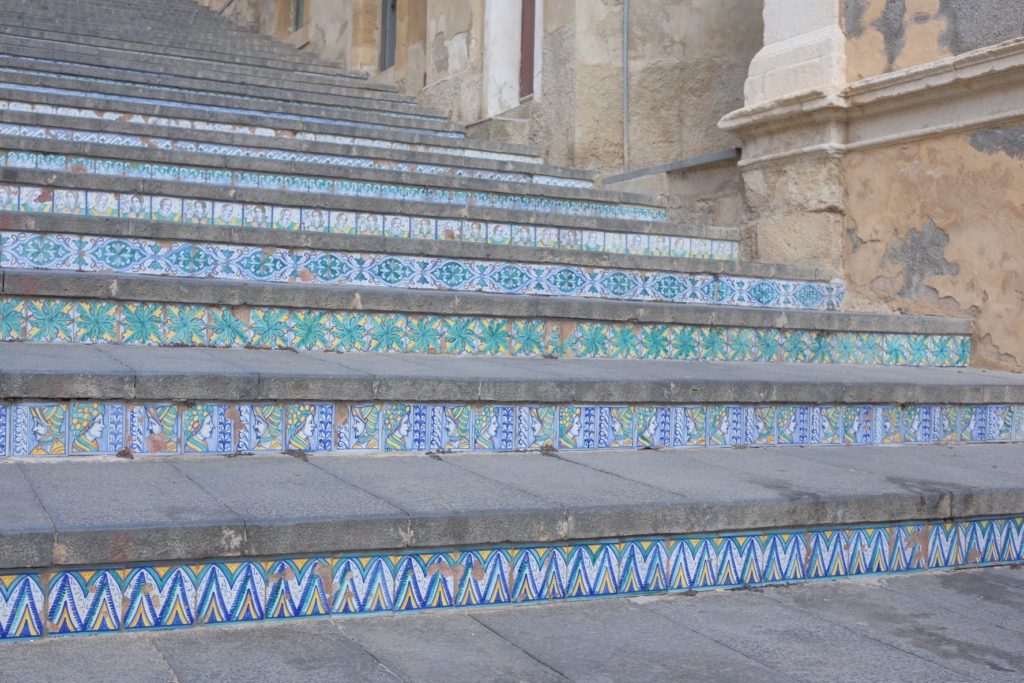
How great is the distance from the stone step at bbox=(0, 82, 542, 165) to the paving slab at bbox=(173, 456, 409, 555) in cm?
443

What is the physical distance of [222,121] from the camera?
753cm

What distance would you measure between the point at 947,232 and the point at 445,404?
3.17m

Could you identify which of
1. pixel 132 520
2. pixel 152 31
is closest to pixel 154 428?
pixel 132 520

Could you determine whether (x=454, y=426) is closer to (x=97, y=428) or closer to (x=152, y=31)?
(x=97, y=428)

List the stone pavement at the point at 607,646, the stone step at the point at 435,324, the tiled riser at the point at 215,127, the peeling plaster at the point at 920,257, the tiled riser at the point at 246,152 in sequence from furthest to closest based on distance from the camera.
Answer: the tiled riser at the point at 215,127
the tiled riser at the point at 246,152
the peeling plaster at the point at 920,257
the stone step at the point at 435,324
the stone pavement at the point at 607,646

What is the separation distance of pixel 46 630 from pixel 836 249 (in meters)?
4.78

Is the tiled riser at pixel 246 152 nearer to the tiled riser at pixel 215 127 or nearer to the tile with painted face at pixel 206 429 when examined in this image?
the tiled riser at pixel 215 127

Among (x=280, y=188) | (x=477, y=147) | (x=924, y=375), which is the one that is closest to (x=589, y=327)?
(x=924, y=375)

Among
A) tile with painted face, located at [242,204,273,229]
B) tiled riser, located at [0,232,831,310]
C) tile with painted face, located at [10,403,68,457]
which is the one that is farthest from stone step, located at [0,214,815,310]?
tile with painted face, located at [10,403,68,457]

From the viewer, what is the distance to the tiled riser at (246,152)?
625 centimetres

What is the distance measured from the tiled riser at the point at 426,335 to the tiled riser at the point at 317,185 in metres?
1.55

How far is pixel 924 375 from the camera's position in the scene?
457cm

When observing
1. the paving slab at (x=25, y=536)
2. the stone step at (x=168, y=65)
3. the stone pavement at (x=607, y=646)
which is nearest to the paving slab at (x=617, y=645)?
the stone pavement at (x=607, y=646)

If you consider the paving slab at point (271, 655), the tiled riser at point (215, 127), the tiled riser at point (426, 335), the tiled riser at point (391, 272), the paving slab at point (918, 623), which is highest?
the tiled riser at point (215, 127)
